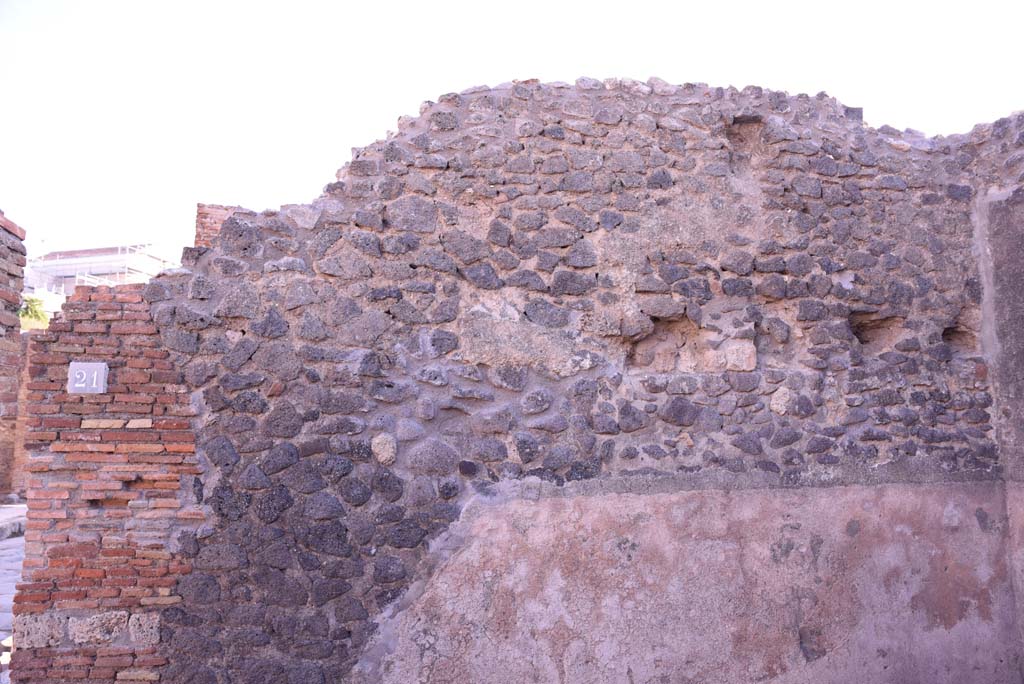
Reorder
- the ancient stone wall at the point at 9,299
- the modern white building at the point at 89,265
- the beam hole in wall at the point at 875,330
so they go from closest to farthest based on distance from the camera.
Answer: the ancient stone wall at the point at 9,299 < the beam hole in wall at the point at 875,330 < the modern white building at the point at 89,265

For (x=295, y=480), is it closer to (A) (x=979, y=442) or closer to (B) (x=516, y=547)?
(B) (x=516, y=547)

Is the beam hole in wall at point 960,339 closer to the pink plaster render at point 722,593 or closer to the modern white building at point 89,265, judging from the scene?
the pink plaster render at point 722,593

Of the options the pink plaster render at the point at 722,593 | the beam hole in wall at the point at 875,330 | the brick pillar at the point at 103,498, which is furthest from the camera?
the beam hole in wall at the point at 875,330

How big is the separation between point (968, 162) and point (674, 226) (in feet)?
7.01

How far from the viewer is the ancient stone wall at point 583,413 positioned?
12.3 feet

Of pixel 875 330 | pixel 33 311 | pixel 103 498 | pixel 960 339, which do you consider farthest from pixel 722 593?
pixel 33 311

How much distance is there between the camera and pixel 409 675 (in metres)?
3.77

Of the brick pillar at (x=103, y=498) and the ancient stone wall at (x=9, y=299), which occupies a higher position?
the ancient stone wall at (x=9, y=299)

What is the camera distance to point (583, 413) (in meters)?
4.16

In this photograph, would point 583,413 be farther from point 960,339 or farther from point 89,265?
point 89,265

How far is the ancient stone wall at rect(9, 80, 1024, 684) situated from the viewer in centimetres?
374

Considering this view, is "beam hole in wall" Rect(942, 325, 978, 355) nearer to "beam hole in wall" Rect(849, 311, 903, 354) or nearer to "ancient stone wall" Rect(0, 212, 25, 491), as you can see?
"beam hole in wall" Rect(849, 311, 903, 354)

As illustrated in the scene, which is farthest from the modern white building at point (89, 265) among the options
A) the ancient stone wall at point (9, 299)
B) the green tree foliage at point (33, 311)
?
the ancient stone wall at point (9, 299)

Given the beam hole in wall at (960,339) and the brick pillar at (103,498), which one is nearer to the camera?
the brick pillar at (103,498)
